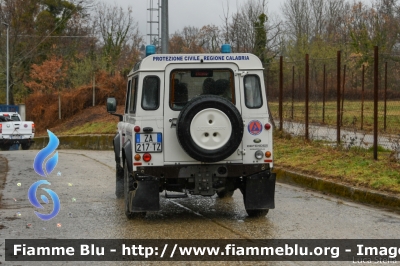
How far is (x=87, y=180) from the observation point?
49.2ft

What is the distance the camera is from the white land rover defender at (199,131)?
9164 millimetres

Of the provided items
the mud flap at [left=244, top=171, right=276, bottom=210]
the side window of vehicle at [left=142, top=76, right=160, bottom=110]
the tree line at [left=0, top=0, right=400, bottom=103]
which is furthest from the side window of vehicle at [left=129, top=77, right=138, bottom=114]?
the tree line at [left=0, top=0, right=400, bottom=103]

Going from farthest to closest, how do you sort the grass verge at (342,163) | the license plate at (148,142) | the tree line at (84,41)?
the tree line at (84,41) < the grass verge at (342,163) < the license plate at (148,142)

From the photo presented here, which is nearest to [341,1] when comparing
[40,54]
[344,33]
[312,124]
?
[344,33]

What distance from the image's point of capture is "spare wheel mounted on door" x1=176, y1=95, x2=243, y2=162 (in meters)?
9.11

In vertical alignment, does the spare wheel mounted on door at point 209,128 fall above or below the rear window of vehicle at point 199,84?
below

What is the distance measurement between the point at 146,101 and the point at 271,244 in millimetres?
2917

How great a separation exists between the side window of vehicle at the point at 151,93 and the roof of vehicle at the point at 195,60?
16cm

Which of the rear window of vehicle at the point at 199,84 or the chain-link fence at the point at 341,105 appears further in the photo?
the chain-link fence at the point at 341,105

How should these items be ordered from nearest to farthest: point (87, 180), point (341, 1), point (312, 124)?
point (87, 180) → point (312, 124) → point (341, 1)

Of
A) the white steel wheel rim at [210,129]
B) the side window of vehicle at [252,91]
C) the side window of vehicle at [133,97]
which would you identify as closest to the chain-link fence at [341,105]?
the side window of vehicle at [133,97]

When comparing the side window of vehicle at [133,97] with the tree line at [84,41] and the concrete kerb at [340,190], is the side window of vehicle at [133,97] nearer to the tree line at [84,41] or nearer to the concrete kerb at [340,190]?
the concrete kerb at [340,190]

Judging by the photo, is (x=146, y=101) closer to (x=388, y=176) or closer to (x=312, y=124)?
(x=388, y=176)

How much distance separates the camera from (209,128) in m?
9.14
